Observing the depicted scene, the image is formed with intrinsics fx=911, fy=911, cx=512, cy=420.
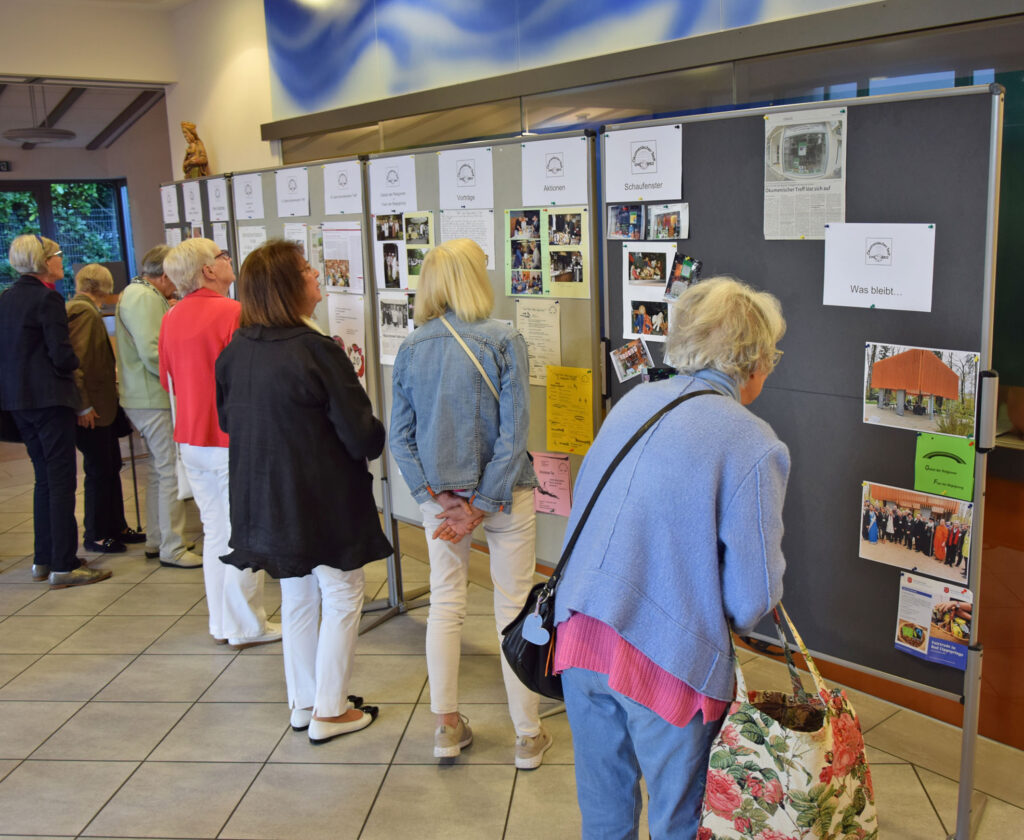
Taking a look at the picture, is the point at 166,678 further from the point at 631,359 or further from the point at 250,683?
the point at 631,359

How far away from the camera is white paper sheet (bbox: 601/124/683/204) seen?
2.55 meters

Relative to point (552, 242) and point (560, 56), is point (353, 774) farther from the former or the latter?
point (560, 56)

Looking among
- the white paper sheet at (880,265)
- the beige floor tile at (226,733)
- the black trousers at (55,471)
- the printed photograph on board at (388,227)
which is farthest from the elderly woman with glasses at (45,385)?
the white paper sheet at (880,265)

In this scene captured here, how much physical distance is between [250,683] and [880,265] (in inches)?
105

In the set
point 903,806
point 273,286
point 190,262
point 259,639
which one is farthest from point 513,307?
point 903,806

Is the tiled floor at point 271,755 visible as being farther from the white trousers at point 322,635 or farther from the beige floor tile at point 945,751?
the white trousers at point 322,635

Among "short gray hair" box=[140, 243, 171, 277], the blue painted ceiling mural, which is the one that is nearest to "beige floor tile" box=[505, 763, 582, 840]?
the blue painted ceiling mural

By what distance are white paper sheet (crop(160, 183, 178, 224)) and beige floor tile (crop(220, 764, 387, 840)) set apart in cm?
349

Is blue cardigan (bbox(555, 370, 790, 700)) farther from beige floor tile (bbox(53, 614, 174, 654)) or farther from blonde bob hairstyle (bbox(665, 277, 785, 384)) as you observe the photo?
beige floor tile (bbox(53, 614, 174, 654))

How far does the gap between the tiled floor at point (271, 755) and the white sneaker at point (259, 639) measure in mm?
51

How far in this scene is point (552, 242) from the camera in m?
2.95

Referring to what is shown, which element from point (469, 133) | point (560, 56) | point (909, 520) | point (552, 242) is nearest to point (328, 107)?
point (469, 133)

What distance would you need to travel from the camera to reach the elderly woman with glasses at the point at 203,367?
138 inches

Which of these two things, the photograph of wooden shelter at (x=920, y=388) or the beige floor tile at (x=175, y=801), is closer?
the photograph of wooden shelter at (x=920, y=388)
